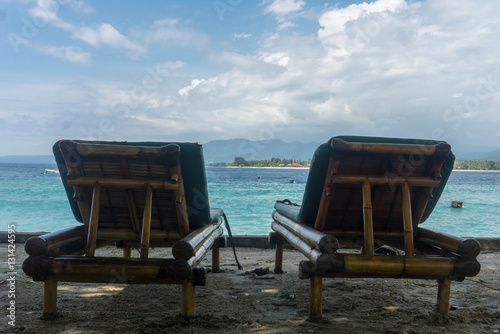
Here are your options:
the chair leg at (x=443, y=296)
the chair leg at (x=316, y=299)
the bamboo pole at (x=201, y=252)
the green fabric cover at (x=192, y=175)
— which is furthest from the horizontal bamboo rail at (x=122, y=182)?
the chair leg at (x=443, y=296)

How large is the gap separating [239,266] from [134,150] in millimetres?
2477

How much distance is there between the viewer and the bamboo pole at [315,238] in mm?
2473

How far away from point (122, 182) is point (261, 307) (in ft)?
4.97

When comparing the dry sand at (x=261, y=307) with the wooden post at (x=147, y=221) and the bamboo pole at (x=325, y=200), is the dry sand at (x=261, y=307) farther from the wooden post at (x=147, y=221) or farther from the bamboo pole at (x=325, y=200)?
the bamboo pole at (x=325, y=200)

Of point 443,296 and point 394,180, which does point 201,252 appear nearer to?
point 394,180

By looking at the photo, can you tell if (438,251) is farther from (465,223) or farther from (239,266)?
(465,223)

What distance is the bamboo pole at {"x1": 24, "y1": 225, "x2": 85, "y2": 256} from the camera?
8.16ft

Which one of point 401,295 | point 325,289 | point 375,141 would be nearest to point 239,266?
point 325,289

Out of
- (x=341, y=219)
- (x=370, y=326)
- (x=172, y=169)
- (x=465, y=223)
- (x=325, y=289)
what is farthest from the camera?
(x=465, y=223)

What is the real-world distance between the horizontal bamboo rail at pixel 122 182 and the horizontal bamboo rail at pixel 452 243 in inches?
84.9

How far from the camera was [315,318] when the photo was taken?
2598mm

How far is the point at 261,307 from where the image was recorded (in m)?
2.98

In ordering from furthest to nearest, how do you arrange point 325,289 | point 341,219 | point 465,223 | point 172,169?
1. point 465,223
2. point 325,289
3. point 341,219
4. point 172,169

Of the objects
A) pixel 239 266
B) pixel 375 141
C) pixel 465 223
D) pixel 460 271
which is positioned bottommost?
pixel 465 223
